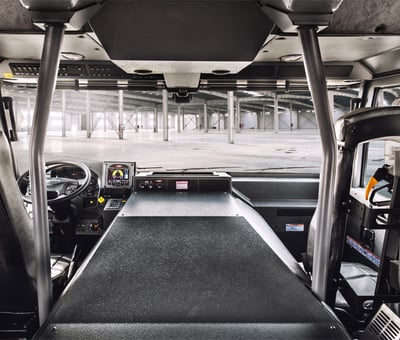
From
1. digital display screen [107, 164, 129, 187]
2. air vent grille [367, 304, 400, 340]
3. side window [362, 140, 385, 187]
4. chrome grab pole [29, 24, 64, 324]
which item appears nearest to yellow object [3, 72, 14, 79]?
digital display screen [107, 164, 129, 187]

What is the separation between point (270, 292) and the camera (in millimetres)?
1362

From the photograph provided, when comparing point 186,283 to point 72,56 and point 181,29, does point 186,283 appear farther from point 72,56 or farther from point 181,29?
point 72,56

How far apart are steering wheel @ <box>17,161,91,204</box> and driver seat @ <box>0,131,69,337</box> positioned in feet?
3.86

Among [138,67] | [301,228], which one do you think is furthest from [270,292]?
[301,228]

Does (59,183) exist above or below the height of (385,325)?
above

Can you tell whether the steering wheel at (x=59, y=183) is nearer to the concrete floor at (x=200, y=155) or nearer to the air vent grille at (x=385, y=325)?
the concrete floor at (x=200, y=155)

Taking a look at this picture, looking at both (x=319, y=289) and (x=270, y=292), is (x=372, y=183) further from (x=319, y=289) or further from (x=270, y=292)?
(x=270, y=292)

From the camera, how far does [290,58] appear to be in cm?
258

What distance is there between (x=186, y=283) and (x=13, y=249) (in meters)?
0.77

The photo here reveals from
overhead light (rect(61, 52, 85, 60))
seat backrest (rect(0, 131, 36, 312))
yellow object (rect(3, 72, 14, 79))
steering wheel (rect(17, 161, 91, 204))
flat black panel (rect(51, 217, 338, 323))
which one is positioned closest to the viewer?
flat black panel (rect(51, 217, 338, 323))

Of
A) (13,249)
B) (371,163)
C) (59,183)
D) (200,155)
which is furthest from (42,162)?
(200,155)

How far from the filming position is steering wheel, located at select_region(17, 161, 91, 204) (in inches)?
110

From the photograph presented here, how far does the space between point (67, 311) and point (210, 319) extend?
511mm

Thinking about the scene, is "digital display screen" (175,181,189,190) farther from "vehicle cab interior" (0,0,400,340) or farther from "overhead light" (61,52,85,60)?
"overhead light" (61,52,85,60)
